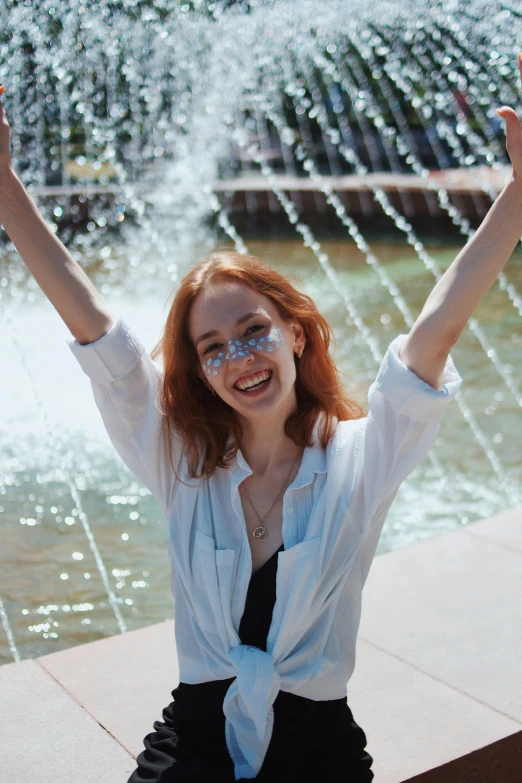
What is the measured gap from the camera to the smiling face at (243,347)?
258 cm

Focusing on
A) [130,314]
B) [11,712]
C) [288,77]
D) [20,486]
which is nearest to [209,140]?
[288,77]

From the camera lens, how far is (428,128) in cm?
1859

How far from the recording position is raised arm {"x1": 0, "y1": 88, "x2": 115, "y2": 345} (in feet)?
8.44

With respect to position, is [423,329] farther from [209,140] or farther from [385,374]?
[209,140]

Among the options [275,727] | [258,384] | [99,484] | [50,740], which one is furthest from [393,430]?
[99,484]

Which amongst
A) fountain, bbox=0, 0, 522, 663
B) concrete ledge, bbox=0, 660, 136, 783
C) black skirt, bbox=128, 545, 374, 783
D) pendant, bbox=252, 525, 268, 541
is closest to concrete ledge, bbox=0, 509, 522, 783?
concrete ledge, bbox=0, 660, 136, 783

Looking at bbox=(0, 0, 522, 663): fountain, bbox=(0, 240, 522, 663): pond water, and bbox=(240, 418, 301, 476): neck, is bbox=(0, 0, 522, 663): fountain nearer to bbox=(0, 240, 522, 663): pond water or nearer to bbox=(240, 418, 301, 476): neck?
bbox=(0, 240, 522, 663): pond water

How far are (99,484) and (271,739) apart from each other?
376cm

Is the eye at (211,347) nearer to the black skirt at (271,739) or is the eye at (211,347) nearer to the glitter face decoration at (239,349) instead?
the glitter face decoration at (239,349)

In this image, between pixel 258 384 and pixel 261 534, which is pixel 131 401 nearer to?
pixel 258 384

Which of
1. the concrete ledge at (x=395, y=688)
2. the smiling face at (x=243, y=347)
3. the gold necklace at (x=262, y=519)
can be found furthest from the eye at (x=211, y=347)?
the concrete ledge at (x=395, y=688)

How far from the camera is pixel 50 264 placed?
8.48 ft

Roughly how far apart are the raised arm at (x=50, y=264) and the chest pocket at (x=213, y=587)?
0.59 m

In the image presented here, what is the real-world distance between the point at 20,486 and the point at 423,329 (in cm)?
403
